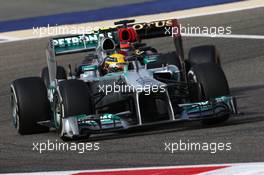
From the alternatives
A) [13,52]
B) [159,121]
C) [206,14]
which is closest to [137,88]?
[159,121]

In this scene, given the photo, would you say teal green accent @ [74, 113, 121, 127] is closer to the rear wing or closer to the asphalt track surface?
the asphalt track surface

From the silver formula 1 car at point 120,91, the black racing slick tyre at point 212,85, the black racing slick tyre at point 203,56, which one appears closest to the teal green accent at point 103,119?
the silver formula 1 car at point 120,91

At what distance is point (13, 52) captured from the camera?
2258cm

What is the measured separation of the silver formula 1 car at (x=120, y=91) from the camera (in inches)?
504

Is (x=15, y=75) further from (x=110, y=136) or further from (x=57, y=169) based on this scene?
(x=57, y=169)

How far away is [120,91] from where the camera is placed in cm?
1336

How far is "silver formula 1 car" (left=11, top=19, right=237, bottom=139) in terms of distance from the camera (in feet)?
42.0

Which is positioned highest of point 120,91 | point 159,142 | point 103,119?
point 120,91

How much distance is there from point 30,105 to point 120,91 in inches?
49.8

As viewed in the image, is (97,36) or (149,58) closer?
(149,58)

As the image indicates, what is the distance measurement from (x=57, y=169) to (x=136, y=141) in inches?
67.1

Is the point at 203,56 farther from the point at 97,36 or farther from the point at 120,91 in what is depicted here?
the point at 120,91

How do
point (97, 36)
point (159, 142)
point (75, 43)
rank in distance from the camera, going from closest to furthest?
point (159, 142), point (75, 43), point (97, 36)

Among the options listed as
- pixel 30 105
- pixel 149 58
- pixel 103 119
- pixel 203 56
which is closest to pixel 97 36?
pixel 149 58
